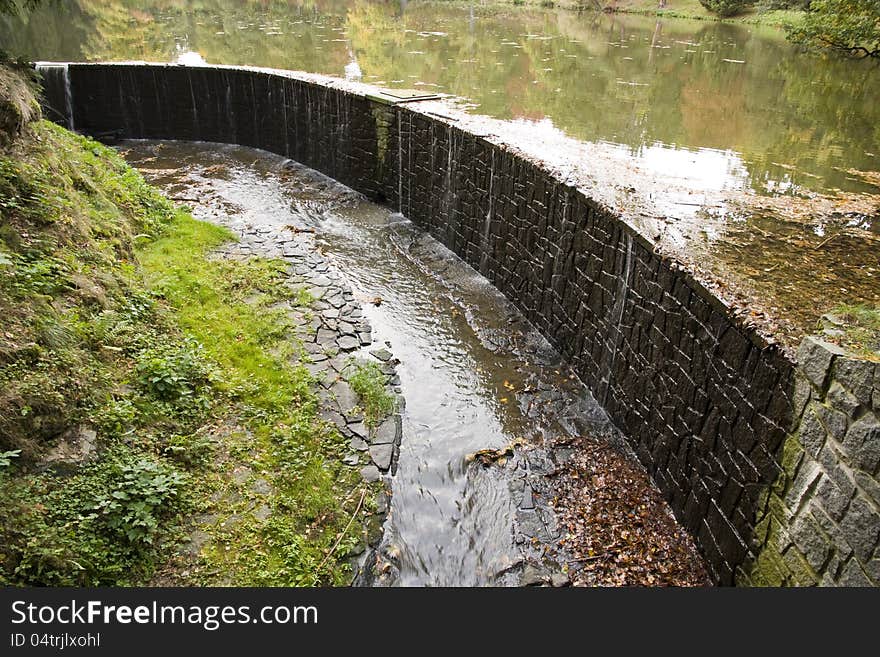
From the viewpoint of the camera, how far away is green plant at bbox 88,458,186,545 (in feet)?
11.5

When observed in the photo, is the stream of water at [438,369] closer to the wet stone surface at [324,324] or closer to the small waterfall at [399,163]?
the wet stone surface at [324,324]

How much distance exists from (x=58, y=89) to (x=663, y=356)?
44.3 ft

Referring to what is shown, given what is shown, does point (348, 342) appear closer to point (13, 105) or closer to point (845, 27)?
point (13, 105)

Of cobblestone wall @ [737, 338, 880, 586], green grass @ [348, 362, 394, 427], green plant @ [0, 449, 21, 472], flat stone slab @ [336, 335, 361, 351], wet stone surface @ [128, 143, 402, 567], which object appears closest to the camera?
cobblestone wall @ [737, 338, 880, 586]

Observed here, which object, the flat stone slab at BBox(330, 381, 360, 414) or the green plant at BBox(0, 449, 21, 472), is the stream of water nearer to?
the flat stone slab at BBox(330, 381, 360, 414)

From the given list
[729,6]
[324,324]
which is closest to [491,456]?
[324,324]

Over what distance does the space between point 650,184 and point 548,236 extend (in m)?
1.46

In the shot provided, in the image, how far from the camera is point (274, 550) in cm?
381

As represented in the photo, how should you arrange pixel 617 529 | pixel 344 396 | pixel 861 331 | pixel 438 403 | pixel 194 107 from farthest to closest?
pixel 194 107 → pixel 438 403 → pixel 344 396 → pixel 617 529 → pixel 861 331

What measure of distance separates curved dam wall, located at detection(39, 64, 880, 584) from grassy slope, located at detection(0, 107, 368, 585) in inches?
97.1

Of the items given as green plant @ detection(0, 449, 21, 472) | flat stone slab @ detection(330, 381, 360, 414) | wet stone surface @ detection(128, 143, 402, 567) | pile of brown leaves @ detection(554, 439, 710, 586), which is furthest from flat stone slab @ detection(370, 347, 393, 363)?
green plant @ detection(0, 449, 21, 472)

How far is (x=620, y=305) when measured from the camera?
5.52 m

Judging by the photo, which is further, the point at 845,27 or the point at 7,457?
the point at 845,27

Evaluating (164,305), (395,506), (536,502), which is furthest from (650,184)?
(164,305)
